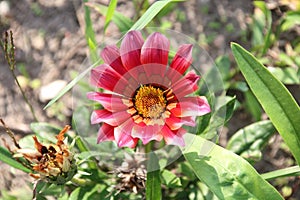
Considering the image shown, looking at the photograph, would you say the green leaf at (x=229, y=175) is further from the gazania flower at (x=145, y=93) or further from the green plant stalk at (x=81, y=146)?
the green plant stalk at (x=81, y=146)

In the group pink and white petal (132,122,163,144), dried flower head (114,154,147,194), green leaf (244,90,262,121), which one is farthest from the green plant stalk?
green leaf (244,90,262,121)

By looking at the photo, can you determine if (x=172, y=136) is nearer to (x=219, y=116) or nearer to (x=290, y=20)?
(x=219, y=116)

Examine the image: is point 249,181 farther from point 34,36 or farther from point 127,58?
point 34,36

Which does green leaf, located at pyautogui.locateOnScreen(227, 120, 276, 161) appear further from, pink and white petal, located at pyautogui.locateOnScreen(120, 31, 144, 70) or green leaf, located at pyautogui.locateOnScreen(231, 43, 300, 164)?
pink and white petal, located at pyautogui.locateOnScreen(120, 31, 144, 70)

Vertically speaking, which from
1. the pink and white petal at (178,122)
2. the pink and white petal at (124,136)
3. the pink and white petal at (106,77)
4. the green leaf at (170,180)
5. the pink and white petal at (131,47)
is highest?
the pink and white petal at (131,47)

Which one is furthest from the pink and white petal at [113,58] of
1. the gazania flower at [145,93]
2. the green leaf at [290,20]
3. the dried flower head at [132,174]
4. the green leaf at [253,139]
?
the green leaf at [290,20]

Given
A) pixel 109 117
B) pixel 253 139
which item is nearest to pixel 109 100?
pixel 109 117
